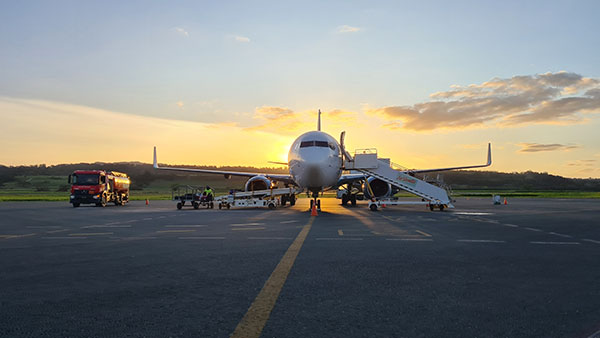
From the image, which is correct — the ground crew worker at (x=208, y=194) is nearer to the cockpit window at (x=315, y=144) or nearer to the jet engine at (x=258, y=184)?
the jet engine at (x=258, y=184)

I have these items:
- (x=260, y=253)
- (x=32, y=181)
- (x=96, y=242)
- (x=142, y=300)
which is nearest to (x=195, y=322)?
(x=142, y=300)

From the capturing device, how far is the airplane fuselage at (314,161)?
75.9 ft

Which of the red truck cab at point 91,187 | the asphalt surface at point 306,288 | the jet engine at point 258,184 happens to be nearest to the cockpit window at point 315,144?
the jet engine at point 258,184

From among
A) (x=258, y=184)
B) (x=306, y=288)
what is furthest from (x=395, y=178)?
(x=306, y=288)

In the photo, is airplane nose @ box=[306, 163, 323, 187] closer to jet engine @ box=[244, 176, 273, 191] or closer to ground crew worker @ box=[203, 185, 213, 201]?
jet engine @ box=[244, 176, 273, 191]

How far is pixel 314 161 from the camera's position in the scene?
75.3ft

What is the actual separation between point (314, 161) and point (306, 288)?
17296 millimetres

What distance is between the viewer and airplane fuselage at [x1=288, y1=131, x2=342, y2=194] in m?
23.1

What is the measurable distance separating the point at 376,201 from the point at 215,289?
22704 millimetres

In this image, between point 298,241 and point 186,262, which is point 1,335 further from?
Result: point 298,241

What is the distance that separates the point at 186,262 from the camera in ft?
26.0

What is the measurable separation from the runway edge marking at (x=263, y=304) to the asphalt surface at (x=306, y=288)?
0.16ft

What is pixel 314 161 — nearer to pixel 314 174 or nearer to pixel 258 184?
pixel 314 174

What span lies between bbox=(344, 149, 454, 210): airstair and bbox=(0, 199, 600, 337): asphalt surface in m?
15.0
